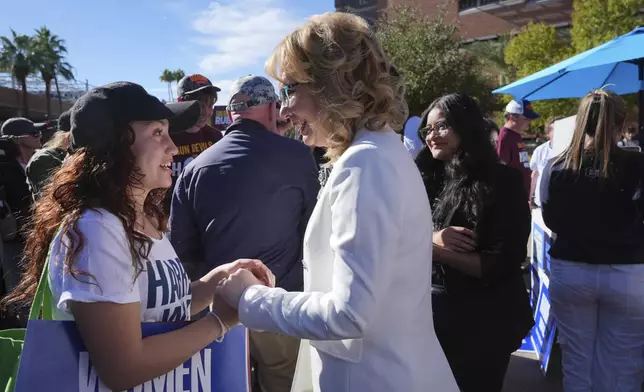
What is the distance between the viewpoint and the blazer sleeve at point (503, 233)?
7.67 ft

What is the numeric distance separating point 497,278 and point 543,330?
2.04m

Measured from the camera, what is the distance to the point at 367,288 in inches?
47.8

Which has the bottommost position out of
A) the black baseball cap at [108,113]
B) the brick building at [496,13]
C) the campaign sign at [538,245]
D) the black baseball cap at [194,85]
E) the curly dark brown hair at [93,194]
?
the campaign sign at [538,245]

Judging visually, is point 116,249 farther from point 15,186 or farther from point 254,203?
point 15,186

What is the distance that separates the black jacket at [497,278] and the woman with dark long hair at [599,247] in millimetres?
→ 628

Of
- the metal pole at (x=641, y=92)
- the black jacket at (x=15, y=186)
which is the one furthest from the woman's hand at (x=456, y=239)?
the black jacket at (x=15, y=186)

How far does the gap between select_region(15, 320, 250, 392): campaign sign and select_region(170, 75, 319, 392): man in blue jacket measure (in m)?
1.17

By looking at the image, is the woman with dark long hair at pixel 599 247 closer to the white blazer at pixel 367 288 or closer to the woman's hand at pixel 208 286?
the white blazer at pixel 367 288

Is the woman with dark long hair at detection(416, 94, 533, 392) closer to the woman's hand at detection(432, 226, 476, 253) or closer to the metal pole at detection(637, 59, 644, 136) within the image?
the woman's hand at detection(432, 226, 476, 253)

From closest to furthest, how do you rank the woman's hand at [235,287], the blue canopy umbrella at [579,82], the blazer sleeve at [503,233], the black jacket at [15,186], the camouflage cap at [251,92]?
1. the woman's hand at [235,287]
2. the blazer sleeve at [503,233]
3. the camouflage cap at [251,92]
4. the black jacket at [15,186]
5. the blue canopy umbrella at [579,82]

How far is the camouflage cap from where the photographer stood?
2.86 meters

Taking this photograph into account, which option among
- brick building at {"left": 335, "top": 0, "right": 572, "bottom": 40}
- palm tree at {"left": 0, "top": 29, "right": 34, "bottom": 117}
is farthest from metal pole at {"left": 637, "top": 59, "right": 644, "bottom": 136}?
palm tree at {"left": 0, "top": 29, "right": 34, "bottom": 117}

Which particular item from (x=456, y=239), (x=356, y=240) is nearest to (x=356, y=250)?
(x=356, y=240)

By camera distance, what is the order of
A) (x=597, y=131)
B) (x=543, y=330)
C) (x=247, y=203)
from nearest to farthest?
(x=247, y=203), (x=597, y=131), (x=543, y=330)
